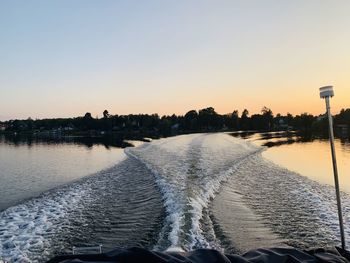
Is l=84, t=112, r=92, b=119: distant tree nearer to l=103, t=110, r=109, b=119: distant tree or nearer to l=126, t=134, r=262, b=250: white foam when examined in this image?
l=103, t=110, r=109, b=119: distant tree

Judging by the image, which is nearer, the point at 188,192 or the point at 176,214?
the point at 176,214

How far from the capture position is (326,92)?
479 cm

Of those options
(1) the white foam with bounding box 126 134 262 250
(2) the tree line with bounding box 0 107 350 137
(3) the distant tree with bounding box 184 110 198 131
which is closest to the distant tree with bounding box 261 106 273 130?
(2) the tree line with bounding box 0 107 350 137

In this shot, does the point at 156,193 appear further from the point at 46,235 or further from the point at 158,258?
the point at 158,258

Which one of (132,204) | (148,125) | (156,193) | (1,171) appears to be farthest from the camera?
(148,125)

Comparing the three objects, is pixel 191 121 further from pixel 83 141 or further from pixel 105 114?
Answer: pixel 83 141

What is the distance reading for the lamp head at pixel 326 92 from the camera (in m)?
4.77

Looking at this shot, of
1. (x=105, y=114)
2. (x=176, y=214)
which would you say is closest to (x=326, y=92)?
(x=176, y=214)

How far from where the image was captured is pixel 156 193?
470 inches

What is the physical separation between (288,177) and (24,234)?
11.7m

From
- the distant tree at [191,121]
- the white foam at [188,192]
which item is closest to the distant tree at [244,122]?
the distant tree at [191,121]

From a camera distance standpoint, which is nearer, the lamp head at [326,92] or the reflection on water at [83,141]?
the lamp head at [326,92]

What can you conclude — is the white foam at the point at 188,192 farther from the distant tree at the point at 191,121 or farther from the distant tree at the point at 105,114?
the distant tree at the point at 105,114

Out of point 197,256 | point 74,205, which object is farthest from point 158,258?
point 74,205
